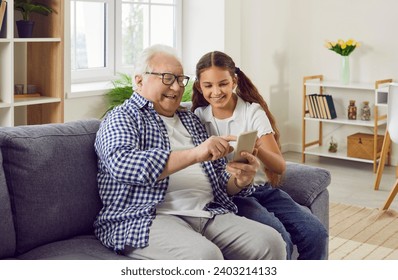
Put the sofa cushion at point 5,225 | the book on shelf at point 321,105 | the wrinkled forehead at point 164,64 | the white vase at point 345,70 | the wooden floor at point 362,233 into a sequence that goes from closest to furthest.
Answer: the sofa cushion at point 5,225 → the wrinkled forehead at point 164,64 → the wooden floor at point 362,233 → the white vase at point 345,70 → the book on shelf at point 321,105

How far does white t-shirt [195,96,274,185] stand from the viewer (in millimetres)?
2680

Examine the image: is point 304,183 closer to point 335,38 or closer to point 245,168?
point 245,168

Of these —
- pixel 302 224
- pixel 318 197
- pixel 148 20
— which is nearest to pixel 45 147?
pixel 302 224

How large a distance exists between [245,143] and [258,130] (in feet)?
1.24

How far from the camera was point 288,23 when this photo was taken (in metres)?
6.43

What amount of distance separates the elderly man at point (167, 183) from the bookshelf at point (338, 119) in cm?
323

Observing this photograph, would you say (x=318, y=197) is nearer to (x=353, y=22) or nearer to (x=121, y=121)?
(x=121, y=121)

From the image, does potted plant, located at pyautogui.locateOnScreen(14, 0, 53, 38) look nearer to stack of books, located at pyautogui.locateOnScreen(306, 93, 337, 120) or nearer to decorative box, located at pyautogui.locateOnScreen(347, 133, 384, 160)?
stack of books, located at pyautogui.locateOnScreen(306, 93, 337, 120)

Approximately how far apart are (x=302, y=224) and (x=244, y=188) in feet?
0.83

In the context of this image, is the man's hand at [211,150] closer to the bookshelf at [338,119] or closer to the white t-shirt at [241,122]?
the white t-shirt at [241,122]

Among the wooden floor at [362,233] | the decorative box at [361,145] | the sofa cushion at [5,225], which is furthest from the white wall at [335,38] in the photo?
the sofa cushion at [5,225]

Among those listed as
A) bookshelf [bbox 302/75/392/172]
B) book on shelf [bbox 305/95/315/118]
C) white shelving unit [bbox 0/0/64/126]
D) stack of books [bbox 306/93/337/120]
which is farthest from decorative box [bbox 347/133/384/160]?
white shelving unit [bbox 0/0/64/126]

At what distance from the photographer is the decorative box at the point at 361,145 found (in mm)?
5793

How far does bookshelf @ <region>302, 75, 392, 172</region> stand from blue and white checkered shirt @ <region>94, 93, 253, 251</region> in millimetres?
3337
